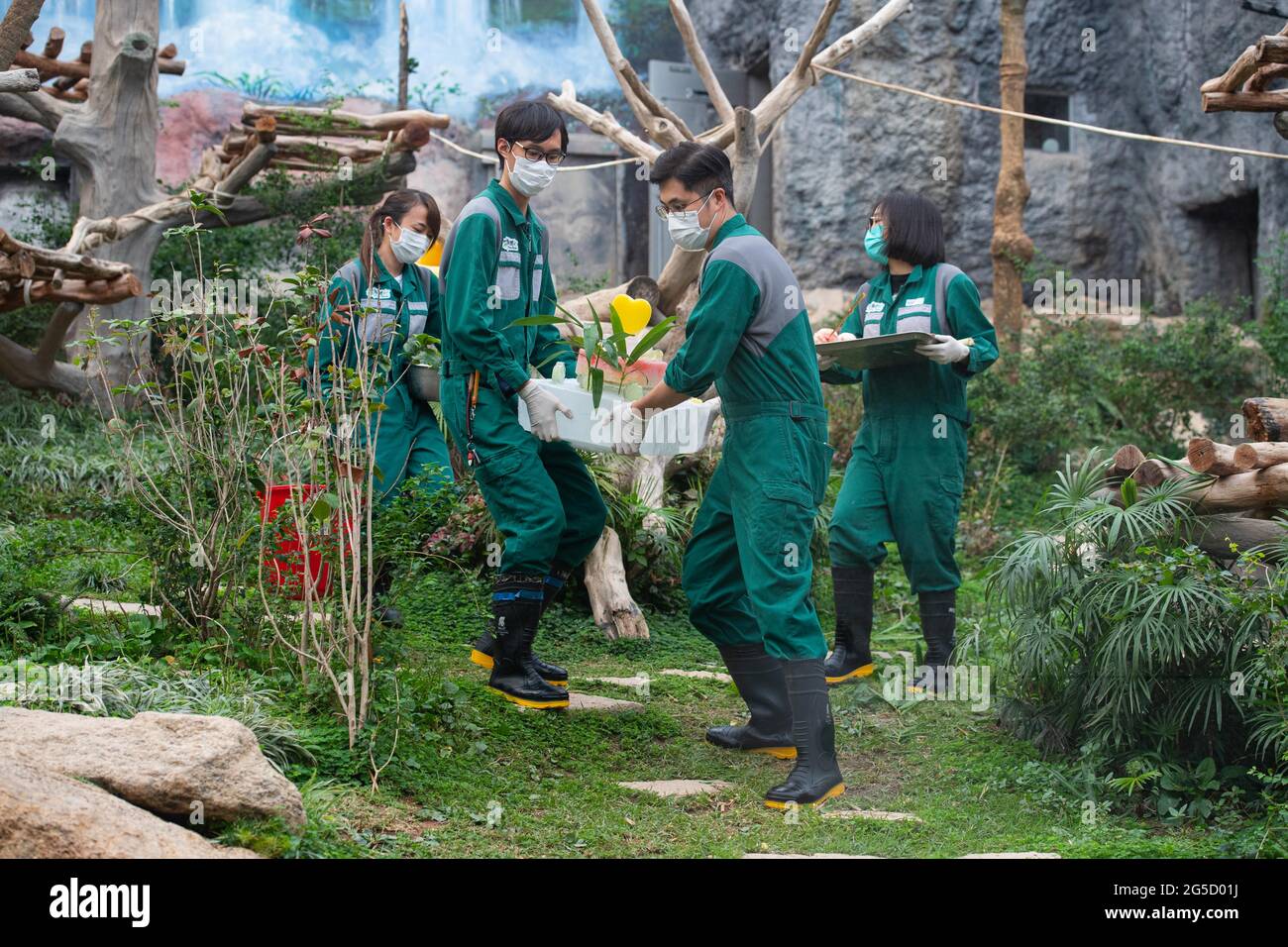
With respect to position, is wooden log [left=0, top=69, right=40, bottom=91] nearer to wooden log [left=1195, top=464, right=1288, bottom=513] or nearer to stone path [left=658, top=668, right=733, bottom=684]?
stone path [left=658, top=668, right=733, bottom=684]

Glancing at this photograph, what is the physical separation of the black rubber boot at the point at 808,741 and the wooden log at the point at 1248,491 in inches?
59.1

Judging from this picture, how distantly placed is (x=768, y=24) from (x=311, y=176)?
556cm

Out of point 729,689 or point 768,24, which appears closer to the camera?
point 729,689

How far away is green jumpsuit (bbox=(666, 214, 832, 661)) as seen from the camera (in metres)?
4.34

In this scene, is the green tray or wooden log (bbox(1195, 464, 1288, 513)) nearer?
wooden log (bbox(1195, 464, 1288, 513))

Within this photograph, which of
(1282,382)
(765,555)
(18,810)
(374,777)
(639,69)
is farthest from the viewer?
(639,69)

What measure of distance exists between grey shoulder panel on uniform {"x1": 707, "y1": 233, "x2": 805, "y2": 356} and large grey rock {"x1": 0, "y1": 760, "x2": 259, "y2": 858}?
2.19 m

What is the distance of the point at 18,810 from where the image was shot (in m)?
3.04

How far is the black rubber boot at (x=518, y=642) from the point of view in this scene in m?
5.08

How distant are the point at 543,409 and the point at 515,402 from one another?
0.18 m

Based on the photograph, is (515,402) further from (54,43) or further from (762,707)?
(54,43)

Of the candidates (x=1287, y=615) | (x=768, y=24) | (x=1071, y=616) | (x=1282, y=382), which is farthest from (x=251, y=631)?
(x=768, y=24)

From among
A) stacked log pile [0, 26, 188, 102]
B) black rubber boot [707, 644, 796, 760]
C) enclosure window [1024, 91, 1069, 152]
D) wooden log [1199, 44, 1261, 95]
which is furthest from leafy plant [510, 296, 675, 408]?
enclosure window [1024, 91, 1069, 152]

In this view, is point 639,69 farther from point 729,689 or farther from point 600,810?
point 600,810
